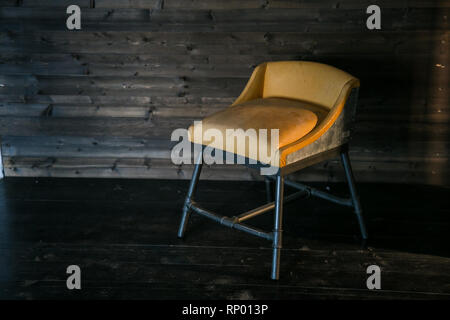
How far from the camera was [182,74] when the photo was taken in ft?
9.50

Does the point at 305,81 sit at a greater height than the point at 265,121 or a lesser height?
greater

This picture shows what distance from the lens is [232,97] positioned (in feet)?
9.55

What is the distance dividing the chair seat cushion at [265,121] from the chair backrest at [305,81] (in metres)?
0.08

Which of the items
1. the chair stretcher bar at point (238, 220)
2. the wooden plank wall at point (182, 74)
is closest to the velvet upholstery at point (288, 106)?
the chair stretcher bar at point (238, 220)

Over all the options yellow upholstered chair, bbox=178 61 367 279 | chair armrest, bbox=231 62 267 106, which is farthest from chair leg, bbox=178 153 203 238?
chair armrest, bbox=231 62 267 106

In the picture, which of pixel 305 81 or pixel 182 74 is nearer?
pixel 305 81

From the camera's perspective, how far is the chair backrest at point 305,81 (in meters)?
2.17

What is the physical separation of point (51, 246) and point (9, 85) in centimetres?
125

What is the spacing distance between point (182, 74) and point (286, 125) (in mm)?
1139

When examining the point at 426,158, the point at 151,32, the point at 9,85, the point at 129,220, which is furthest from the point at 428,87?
the point at 9,85

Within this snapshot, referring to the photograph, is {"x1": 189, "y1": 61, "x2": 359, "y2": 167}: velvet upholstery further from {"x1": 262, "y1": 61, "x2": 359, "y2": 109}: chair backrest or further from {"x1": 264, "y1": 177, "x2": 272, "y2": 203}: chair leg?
{"x1": 264, "y1": 177, "x2": 272, "y2": 203}: chair leg

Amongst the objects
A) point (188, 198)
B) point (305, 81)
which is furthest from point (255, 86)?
point (188, 198)
